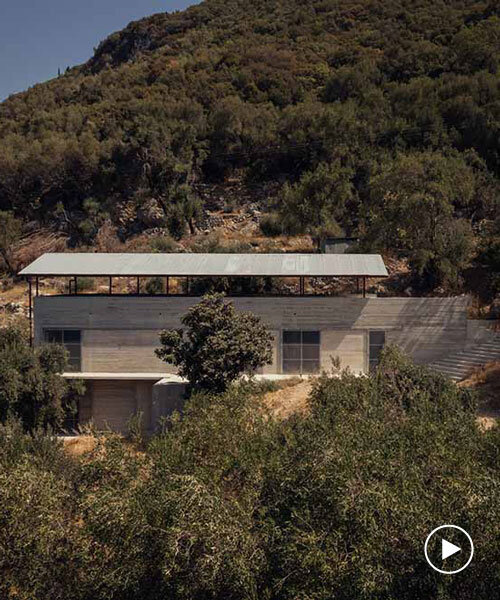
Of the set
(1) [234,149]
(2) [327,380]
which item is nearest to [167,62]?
(1) [234,149]

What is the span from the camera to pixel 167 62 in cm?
7438

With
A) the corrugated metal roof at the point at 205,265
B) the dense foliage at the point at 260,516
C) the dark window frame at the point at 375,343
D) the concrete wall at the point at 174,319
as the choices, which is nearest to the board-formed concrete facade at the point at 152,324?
the concrete wall at the point at 174,319

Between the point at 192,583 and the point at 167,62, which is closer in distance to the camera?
the point at 192,583

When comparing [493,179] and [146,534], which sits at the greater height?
[493,179]

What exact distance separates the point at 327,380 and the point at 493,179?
32.4 m

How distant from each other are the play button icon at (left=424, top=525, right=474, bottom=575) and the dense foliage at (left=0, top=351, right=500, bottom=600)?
0.15m

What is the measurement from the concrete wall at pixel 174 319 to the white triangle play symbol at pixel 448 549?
57.3ft

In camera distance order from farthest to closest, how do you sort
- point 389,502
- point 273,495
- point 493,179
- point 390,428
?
point 493,179, point 390,428, point 273,495, point 389,502

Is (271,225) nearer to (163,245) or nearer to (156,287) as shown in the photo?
(163,245)

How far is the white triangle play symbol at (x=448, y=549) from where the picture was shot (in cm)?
1033

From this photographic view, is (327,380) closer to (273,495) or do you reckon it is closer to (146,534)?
(273,495)

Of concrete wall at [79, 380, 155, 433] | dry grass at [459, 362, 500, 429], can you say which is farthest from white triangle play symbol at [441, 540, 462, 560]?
concrete wall at [79, 380, 155, 433]

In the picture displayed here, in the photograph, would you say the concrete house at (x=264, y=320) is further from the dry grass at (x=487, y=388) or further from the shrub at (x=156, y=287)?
the shrub at (x=156, y=287)

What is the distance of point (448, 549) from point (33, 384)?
1814 cm
